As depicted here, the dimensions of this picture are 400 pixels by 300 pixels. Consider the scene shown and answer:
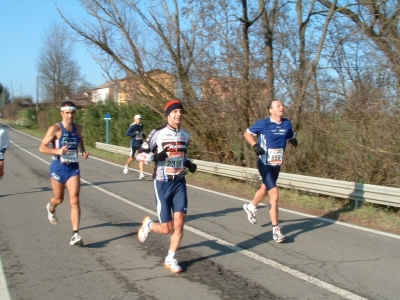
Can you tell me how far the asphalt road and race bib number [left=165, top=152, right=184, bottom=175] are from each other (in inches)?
46.6

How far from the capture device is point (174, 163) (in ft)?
19.0

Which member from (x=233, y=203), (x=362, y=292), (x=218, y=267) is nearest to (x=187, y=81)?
(x=233, y=203)

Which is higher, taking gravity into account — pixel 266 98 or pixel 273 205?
pixel 266 98

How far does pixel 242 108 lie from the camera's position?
46.8 ft

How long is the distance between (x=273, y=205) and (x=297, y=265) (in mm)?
1415

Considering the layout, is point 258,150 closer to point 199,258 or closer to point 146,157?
point 199,258

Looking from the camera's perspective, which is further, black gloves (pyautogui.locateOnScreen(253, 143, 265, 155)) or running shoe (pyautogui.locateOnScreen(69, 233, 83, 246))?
black gloves (pyautogui.locateOnScreen(253, 143, 265, 155))

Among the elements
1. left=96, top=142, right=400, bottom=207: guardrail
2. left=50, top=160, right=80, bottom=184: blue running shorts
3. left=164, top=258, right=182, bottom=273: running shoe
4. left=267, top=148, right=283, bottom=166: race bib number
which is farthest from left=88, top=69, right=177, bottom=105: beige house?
left=164, top=258, right=182, bottom=273: running shoe

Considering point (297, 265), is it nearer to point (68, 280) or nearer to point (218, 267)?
point (218, 267)

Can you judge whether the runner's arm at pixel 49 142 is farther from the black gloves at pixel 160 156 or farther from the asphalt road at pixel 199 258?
the black gloves at pixel 160 156

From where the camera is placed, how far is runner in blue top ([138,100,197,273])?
18.7 ft

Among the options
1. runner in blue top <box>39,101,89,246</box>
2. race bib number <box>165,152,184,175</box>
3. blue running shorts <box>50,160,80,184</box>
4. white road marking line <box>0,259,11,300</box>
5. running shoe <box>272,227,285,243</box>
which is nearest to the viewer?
white road marking line <box>0,259,11,300</box>

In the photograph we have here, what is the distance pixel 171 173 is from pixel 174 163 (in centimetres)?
13

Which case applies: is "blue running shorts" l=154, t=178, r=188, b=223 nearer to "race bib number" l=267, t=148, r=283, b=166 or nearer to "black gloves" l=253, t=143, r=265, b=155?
"black gloves" l=253, t=143, r=265, b=155
